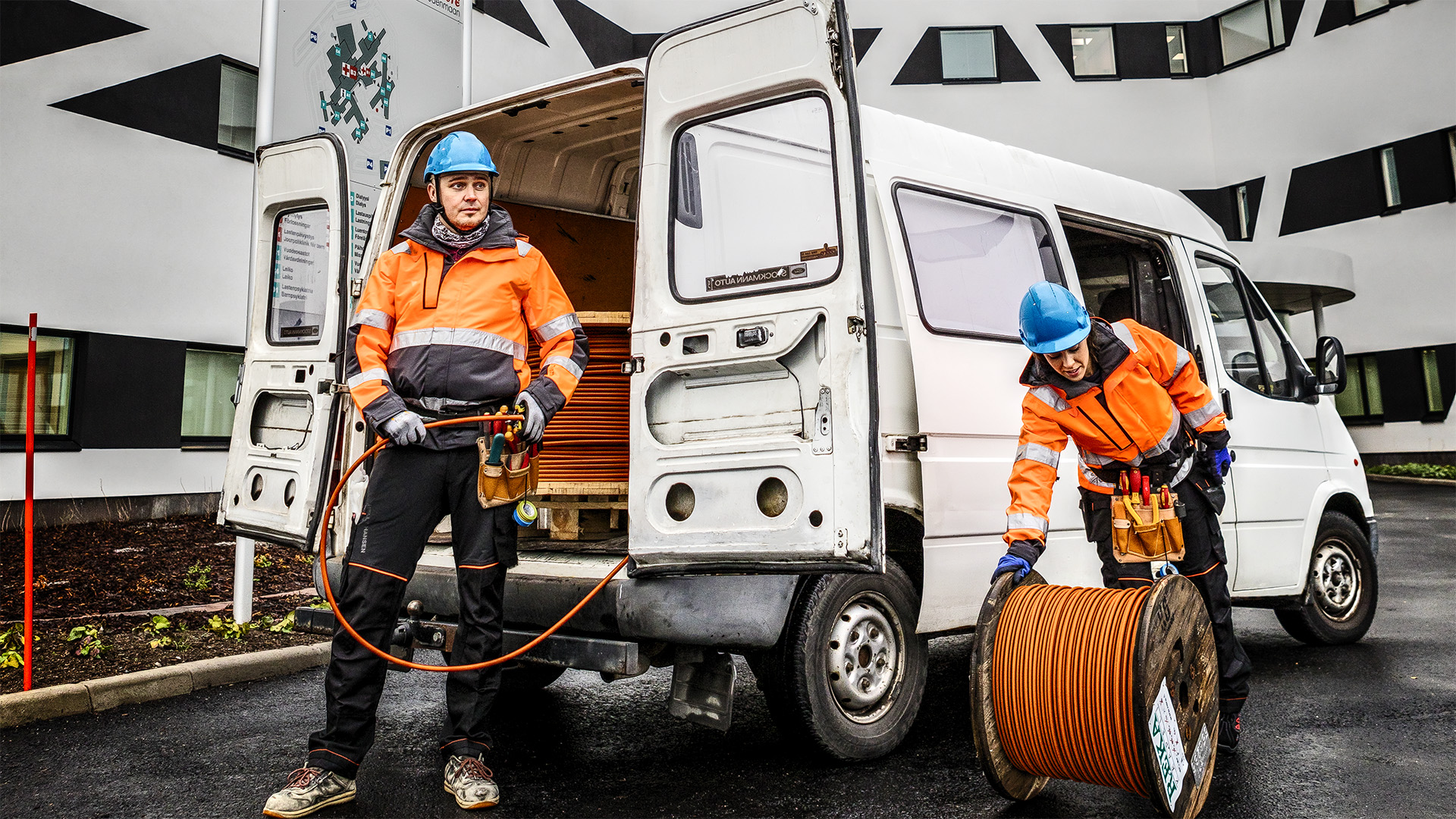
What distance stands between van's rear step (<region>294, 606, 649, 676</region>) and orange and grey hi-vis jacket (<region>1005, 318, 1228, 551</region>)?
4.60ft

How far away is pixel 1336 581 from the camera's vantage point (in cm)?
626

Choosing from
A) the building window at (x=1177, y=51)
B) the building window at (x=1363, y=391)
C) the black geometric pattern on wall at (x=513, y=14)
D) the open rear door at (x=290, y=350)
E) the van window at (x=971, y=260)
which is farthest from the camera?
the building window at (x=1177, y=51)

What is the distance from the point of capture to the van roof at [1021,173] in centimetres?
430

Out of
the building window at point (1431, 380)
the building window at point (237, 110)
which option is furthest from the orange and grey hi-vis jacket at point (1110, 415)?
the building window at point (1431, 380)

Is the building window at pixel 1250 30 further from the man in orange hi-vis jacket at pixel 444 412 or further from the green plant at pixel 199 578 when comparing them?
the man in orange hi-vis jacket at pixel 444 412

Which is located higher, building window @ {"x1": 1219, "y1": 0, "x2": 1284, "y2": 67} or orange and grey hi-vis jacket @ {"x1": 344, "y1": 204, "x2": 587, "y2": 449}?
building window @ {"x1": 1219, "y1": 0, "x2": 1284, "y2": 67}

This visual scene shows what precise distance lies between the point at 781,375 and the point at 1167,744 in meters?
1.64

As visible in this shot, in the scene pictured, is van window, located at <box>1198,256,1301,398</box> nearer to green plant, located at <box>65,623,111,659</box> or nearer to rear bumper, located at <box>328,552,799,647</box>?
rear bumper, located at <box>328,552,799,647</box>

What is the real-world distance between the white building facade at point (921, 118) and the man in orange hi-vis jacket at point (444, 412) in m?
8.54

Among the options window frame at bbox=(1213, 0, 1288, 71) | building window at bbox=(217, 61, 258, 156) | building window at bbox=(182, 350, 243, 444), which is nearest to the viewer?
building window at bbox=(182, 350, 243, 444)

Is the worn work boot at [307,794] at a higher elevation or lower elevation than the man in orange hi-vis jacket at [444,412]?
lower

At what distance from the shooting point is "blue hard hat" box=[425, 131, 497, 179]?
377cm

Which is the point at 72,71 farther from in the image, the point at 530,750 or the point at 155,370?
the point at 530,750

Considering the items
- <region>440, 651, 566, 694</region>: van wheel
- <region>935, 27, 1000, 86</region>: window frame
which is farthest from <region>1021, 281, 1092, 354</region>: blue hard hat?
<region>935, 27, 1000, 86</region>: window frame
